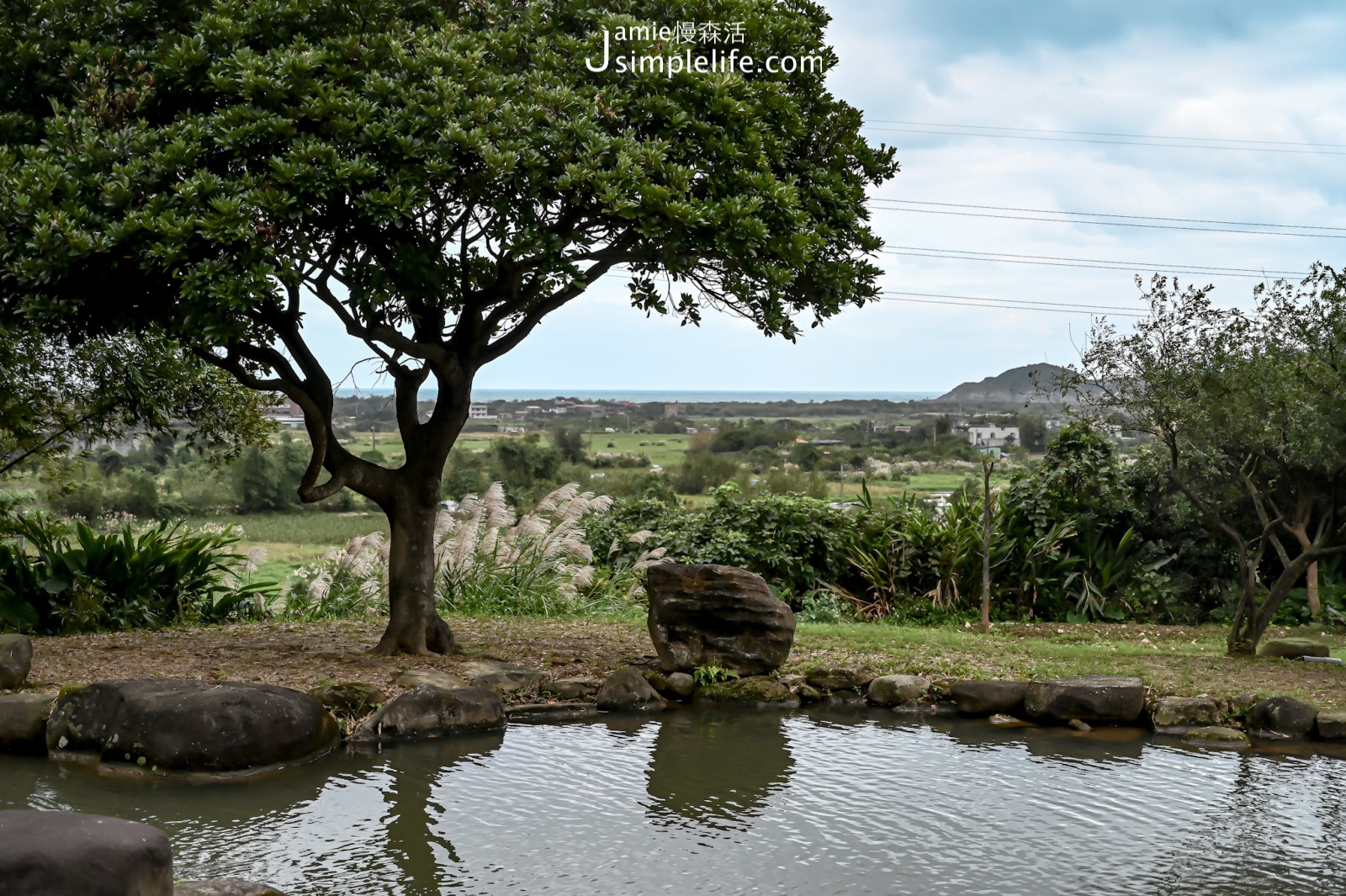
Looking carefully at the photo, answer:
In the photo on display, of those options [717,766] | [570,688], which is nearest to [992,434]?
[570,688]

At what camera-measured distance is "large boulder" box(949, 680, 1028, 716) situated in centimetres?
920

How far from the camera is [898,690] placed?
9555 millimetres

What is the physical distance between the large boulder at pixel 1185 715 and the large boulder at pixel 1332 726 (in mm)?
663

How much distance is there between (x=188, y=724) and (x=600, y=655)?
13.5 feet

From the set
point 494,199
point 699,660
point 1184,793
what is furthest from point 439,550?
point 1184,793

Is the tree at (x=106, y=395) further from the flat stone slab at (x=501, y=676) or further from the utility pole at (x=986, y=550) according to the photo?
the utility pole at (x=986, y=550)

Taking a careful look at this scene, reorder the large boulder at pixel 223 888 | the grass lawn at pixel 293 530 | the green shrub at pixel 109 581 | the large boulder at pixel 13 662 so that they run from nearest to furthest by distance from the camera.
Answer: the large boulder at pixel 223 888
the large boulder at pixel 13 662
the green shrub at pixel 109 581
the grass lawn at pixel 293 530

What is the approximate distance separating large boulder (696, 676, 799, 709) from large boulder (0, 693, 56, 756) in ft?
15.9

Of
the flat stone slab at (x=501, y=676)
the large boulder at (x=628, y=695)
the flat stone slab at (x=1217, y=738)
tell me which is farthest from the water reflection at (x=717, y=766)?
the flat stone slab at (x=1217, y=738)

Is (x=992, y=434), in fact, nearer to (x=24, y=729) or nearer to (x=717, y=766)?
(x=717, y=766)

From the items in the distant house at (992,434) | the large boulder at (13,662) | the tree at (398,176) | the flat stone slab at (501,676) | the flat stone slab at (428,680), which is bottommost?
the flat stone slab at (501,676)

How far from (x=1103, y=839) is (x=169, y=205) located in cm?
719

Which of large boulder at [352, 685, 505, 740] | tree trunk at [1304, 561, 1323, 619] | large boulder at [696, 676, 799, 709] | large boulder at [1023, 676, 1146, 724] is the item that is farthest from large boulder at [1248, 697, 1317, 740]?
tree trunk at [1304, 561, 1323, 619]

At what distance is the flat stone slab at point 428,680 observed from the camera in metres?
8.92
